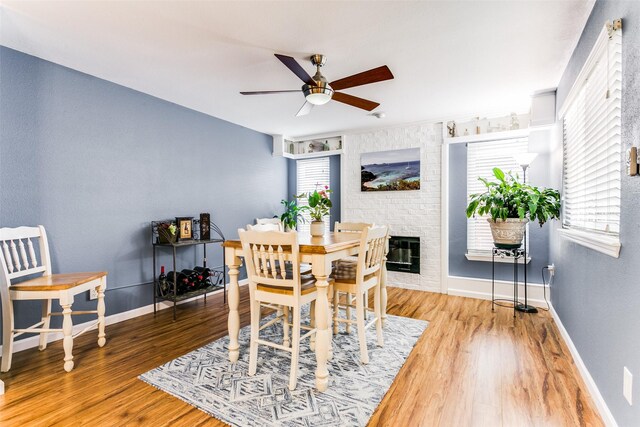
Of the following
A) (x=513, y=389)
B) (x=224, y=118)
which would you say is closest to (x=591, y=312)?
(x=513, y=389)

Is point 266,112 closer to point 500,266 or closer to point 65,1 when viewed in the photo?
point 65,1

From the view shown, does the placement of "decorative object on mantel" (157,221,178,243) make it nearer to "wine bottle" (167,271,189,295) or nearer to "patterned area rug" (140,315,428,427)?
"wine bottle" (167,271,189,295)

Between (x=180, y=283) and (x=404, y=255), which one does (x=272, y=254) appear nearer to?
(x=180, y=283)

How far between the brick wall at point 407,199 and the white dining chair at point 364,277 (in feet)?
6.62

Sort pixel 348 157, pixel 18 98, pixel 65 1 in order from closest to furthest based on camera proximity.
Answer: pixel 65 1
pixel 18 98
pixel 348 157

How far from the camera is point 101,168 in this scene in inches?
120

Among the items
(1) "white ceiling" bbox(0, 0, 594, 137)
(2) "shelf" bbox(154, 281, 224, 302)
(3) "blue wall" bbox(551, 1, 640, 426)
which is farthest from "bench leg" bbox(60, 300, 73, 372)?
(3) "blue wall" bbox(551, 1, 640, 426)

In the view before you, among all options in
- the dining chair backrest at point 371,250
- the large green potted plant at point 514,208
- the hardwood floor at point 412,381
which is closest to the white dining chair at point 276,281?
the dining chair backrest at point 371,250

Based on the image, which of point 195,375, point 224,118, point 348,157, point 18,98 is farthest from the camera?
point 348,157

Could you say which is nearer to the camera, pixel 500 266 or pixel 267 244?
pixel 267 244

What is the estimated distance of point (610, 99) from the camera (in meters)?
1.67

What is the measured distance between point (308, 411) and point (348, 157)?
393 cm

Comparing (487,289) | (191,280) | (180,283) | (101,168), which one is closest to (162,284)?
(180,283)

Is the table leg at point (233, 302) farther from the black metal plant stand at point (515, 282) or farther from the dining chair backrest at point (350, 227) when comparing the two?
the black metal plant stand at point (515, 282)
